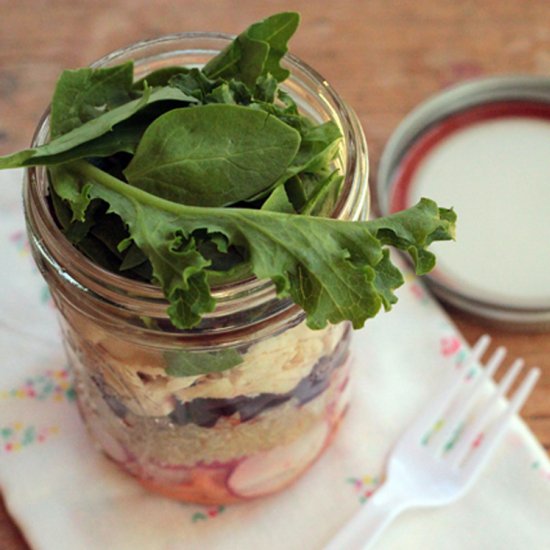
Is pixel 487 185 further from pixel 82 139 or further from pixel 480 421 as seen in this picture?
pixel 82 139

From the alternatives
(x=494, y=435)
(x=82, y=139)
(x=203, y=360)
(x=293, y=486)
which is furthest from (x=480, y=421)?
(x=82, y=139)

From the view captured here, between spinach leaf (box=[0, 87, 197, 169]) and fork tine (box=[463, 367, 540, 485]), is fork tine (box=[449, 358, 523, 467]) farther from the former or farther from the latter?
spinach leaf (box=[0, 87, 197, 169])

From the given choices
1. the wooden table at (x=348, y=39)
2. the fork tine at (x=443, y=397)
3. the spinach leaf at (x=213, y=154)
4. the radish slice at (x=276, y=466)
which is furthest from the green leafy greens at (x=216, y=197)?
the wooden table at (x=348, y=39)

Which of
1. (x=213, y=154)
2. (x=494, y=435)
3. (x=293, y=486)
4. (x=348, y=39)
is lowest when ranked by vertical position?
(x=293, y=486)

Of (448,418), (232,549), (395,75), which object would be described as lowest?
(232,549)

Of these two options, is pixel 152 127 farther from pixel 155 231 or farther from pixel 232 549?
pixel 232 549

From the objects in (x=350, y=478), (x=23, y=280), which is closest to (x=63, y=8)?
(x=23, y=280)
